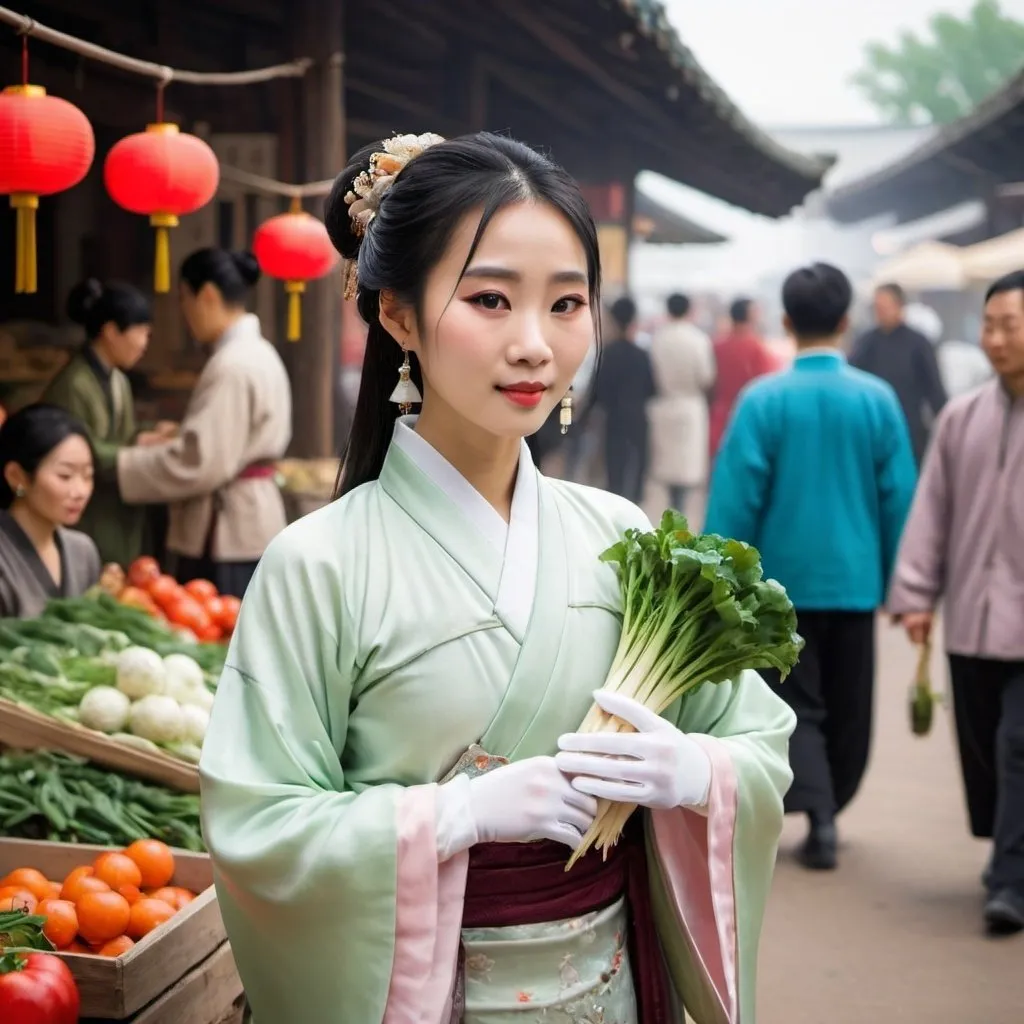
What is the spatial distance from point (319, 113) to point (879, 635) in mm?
6352

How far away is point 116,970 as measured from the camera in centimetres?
350

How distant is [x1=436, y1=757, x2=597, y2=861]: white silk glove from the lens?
8.03 ft

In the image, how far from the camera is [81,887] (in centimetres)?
390

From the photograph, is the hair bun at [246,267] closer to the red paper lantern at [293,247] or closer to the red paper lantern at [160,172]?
the red paper lantern at [293,247]

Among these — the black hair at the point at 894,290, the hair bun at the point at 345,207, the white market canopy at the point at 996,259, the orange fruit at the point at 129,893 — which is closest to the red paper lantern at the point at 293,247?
the orange fruit at the point at 129,893

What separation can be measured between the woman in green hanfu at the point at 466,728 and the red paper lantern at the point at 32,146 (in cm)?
276

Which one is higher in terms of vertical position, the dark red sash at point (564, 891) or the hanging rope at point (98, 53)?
the hanging rope at point (98, 53)

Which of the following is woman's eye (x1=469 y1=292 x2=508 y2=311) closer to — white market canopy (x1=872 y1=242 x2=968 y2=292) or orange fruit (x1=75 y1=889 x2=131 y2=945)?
orange fruit (x1=75 y1=889 x2=131 y2=945)

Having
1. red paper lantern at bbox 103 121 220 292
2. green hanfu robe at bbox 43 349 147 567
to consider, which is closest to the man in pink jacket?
red paper lantern at bbox 103 121 220 292

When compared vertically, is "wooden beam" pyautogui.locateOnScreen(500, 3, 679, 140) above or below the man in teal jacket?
above

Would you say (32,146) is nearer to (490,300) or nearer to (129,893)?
(129,893)

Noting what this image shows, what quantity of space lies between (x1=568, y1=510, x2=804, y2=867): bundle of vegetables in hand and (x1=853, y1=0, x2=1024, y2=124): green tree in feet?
181

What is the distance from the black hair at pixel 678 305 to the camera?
1471cm

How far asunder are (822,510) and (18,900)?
394cm
